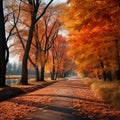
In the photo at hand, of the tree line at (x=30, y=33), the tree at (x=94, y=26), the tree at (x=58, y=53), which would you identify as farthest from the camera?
the tree at (x=58, y=53)

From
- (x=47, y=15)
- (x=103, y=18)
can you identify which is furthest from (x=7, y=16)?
(x=103, y=18)

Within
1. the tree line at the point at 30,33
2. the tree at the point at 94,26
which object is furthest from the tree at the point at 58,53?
the tree at the point at 94,26

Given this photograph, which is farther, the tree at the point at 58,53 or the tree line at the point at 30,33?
the tree at the point at 58,53

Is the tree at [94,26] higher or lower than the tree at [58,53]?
lower

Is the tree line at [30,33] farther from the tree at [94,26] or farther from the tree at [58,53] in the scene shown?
the tree at [94,26]

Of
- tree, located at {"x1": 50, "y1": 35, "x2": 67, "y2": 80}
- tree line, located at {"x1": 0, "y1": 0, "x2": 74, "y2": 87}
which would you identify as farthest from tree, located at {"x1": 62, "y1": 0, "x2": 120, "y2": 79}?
tree, located at {"x1": 50, "y1": 35, "x2": 67, "y2": 80}

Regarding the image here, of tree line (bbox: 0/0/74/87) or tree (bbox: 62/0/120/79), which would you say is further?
tree line (bbox: 0/0/74/87)

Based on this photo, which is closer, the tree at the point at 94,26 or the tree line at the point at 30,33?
the tree at the point at 94,26

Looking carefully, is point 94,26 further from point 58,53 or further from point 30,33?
point 58,53

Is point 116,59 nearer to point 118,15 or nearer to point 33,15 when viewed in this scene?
point 33,15

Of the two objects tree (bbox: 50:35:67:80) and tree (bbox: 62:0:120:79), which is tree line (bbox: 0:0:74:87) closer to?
tree (bbox: 50:35:67:80)

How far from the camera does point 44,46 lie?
5253 cm

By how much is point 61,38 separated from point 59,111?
59700 millimetres

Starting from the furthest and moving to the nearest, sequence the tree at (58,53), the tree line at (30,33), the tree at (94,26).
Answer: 1. the tree at (58,53)
2. the tree line at (30,33)
3. the tree at (94,26)
